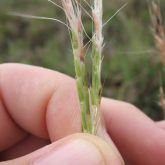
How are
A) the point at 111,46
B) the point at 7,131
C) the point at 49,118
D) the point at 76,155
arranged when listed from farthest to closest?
the point at 111,46 → the point at 7,131 → the point at 49,118 → the point at 76,155

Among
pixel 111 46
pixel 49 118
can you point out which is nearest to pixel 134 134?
pixel 49 118

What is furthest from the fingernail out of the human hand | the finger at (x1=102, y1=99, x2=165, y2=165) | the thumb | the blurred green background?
the blurred green background

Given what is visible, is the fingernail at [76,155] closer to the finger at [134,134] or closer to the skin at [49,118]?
the skin at [49,118]

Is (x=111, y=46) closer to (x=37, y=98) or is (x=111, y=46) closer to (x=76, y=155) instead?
(x=37, y=98)

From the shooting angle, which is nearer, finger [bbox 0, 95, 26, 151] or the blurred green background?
finger [bbox 0, 95, 26, 151]

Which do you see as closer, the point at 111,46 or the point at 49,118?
the point at 49,118

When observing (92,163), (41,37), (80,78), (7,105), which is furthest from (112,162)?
(41,37)

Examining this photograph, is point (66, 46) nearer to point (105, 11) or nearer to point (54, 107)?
point (105, 11)

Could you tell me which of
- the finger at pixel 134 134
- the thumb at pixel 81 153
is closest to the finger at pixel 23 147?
the finger at pixel 134 134

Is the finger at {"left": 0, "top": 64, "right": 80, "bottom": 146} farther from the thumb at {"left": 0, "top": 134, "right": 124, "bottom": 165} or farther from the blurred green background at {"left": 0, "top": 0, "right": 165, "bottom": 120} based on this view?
the blurred green background at {"left": 0, "top": 0, "right": 165, "bottom": 120}
